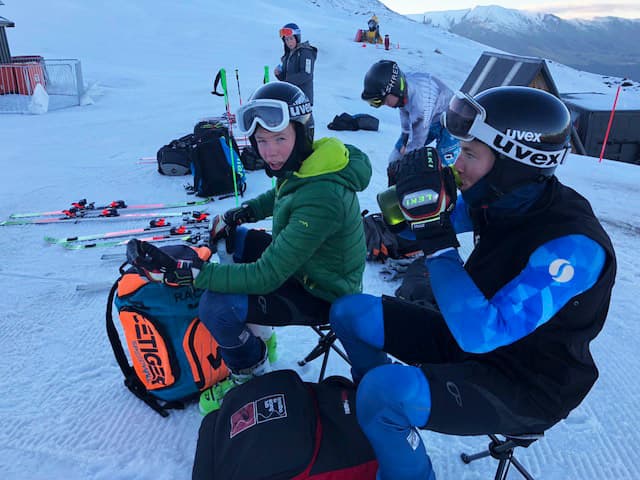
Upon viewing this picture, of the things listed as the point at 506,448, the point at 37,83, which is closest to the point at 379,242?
the point at 506,448

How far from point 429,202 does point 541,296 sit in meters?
0.49

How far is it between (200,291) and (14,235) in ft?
11.0

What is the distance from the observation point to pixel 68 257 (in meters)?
4.24

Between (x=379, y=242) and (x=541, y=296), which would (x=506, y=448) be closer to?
(x=541, y=296)

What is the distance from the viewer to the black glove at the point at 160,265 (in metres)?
1.99

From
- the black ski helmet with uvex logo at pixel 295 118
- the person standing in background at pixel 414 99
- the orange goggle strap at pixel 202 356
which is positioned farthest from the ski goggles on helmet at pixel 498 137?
the person standing in background at pixel 414 99

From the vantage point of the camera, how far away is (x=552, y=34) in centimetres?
18512

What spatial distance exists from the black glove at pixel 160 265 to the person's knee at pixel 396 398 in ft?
3.07

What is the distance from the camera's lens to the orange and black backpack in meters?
2.36

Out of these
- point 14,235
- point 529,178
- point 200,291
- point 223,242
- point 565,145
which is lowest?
point 14,235

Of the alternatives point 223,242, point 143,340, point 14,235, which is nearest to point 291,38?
point 14,235

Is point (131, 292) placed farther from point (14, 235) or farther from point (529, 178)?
point (14, 235)

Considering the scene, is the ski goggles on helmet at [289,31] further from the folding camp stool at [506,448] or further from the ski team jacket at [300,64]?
the folding camp stool at [506,448]

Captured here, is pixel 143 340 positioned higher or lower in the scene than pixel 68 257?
higher
